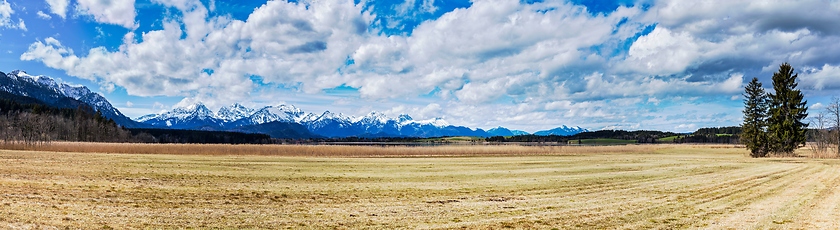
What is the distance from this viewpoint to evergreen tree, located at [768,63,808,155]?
61.8 metres

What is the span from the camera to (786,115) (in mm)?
62406

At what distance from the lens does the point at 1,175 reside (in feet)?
69.7

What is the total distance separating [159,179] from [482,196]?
1548cm

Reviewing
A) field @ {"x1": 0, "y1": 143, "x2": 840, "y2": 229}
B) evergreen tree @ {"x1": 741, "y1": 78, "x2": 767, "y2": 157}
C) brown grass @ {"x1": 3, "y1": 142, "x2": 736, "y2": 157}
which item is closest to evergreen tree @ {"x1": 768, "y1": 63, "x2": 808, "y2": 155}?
evergreen tree @ {"x1": 741, "y1": 78, "x2": 767, "y2": 157}

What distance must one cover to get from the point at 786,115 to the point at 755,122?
343 centimetres

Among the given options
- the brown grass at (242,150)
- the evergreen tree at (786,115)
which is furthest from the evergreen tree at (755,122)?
the brown grass at (242,150)

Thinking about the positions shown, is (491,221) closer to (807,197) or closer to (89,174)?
(807,197)

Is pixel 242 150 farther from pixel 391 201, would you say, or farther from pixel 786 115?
pixel 786 115

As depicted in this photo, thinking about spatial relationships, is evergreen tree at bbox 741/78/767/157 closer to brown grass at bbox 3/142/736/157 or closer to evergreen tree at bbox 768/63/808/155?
evergreen tree at bbox 768/63/808/155

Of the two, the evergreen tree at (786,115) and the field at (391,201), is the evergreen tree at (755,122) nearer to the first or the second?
the evergreen tree at (786,115)

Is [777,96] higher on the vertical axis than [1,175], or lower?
higher

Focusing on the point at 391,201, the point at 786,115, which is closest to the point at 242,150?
the point at 391,201

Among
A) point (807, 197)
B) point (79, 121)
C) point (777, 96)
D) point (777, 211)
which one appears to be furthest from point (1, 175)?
point (79, 121)

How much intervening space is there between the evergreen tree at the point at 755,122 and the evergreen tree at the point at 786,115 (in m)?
0.92
